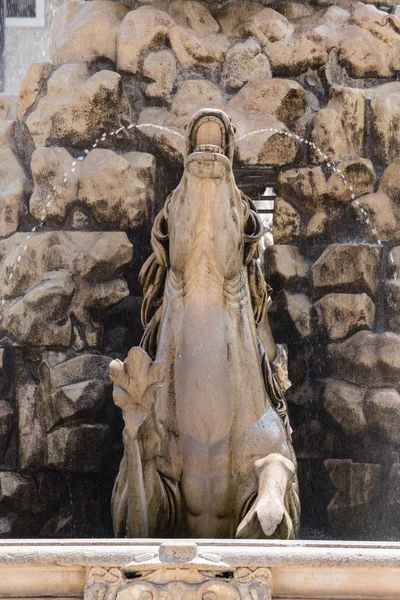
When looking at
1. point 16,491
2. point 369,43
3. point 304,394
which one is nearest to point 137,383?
point 16,491

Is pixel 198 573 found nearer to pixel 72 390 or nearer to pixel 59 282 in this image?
pixel 72 390

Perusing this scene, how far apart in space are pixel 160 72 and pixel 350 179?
1214mm

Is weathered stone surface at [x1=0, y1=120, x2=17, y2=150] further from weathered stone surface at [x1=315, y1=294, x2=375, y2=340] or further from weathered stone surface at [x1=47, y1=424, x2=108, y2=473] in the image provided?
weathered stone surface at [x1=315, y1=294, x2=375, y2=340]

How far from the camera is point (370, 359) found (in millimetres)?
6008

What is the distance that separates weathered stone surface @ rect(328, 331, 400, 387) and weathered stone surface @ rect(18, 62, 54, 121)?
7.26 feet

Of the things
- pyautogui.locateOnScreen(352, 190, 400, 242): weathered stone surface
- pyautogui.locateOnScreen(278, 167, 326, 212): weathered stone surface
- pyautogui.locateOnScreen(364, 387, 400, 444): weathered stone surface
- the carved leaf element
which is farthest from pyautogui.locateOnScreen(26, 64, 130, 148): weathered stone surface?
the carved leaf element

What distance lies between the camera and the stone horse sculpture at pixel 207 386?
4676mm

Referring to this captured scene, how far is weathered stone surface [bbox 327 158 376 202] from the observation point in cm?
641

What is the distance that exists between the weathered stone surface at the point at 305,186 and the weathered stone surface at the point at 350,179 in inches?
2.4

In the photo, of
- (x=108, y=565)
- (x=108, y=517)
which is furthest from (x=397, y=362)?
(x=108, y=565)

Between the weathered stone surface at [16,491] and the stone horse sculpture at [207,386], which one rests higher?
the stone horse sculpture at [207,386]

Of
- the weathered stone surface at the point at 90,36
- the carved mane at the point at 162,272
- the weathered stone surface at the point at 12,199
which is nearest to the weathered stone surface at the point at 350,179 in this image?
the carved mane at the point at 162,272

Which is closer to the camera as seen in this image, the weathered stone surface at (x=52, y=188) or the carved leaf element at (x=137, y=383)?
the carved leaf element at (x=137, y=383)

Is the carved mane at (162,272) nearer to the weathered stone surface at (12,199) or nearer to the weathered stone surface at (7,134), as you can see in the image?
the weathered stone surface at (12,199)
